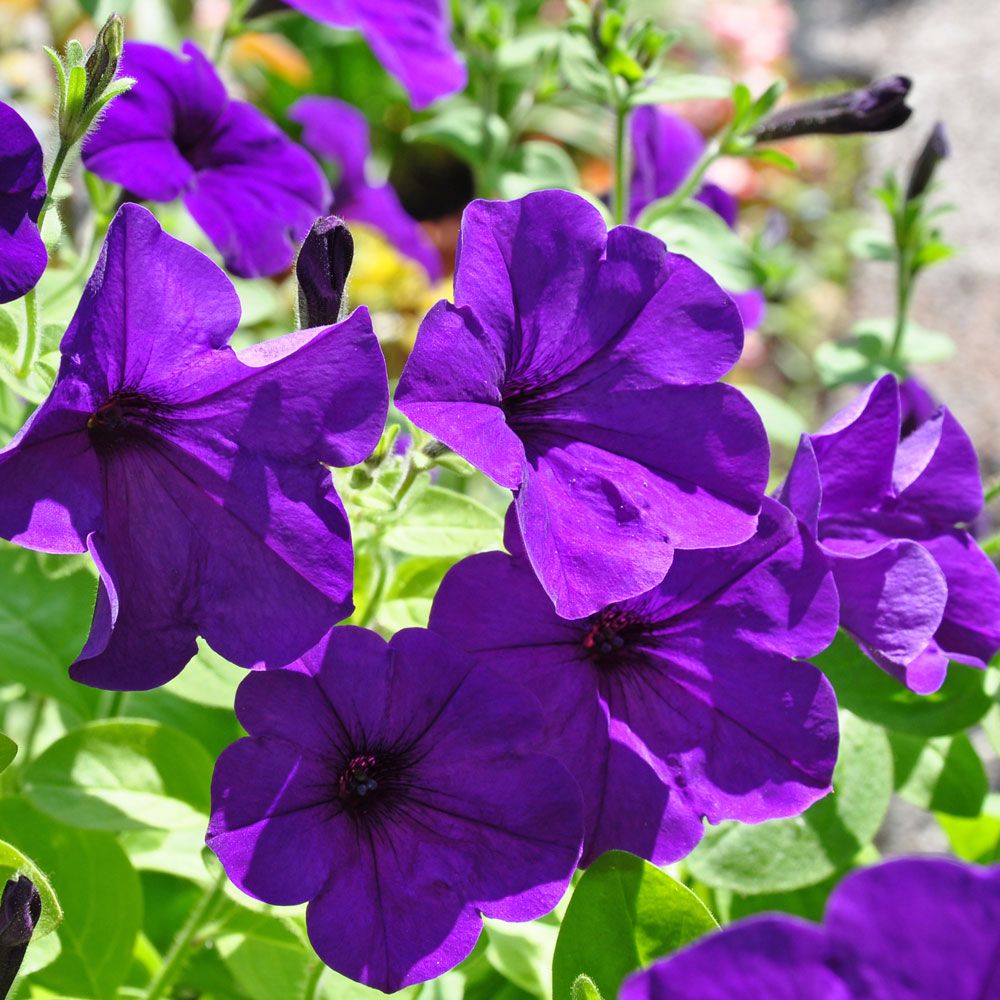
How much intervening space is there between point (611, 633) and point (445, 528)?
16 centimetres

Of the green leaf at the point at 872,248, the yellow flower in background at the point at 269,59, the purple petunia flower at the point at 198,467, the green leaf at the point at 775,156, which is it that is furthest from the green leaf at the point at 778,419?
the yellow flower in background at the point at 269,59

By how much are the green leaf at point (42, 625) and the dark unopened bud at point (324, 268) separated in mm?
406

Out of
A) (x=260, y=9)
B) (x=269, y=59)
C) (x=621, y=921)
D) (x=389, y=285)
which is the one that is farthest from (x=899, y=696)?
(x=269, y=59)

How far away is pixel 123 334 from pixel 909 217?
941 mm

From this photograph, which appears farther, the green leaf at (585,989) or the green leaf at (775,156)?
the green leaf at (775,156)

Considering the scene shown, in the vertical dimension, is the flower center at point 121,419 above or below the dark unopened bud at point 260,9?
below

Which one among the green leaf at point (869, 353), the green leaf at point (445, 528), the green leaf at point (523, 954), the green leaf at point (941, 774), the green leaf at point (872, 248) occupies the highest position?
the green leaf at point (445, 528)

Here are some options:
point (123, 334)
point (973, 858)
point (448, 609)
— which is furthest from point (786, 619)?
point (973, 858)

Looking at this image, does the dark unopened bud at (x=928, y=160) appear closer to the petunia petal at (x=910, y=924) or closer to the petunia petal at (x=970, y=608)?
the petunia petal at (x=970, y=608)

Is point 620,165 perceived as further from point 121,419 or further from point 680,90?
point 121,419

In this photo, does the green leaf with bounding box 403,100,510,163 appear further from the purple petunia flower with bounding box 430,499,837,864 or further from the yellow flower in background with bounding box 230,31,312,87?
the yellow flower in background with bounding box 230,31,312,87

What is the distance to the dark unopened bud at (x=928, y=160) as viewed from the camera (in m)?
1.27

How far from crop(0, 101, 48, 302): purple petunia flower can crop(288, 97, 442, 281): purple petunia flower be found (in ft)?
3.43

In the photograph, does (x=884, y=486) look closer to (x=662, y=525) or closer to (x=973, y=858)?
(x=662, y=525)
